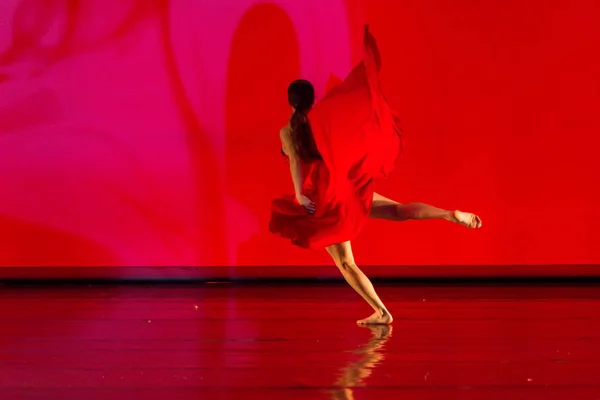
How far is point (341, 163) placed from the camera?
3.10 metres

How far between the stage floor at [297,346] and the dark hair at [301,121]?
2.53ft

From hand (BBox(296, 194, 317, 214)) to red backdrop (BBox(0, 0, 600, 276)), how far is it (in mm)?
1892

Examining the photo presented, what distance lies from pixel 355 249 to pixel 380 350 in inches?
91.1

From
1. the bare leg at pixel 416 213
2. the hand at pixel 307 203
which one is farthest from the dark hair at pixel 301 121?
the bare leg at pixel 416 213

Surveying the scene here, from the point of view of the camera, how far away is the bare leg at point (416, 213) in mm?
2957

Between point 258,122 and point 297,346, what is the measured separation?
2356 mm

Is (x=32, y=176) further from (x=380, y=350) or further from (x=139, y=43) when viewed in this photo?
(x=380, y=350)

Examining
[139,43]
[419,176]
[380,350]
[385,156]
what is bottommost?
[380,350]

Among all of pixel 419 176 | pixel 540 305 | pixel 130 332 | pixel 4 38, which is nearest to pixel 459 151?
pixel 419 176

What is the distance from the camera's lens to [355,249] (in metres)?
5.07

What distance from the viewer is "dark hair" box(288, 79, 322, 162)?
3.11 m

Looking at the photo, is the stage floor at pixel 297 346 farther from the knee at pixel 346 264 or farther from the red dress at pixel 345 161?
the red dress at pixel 345 161

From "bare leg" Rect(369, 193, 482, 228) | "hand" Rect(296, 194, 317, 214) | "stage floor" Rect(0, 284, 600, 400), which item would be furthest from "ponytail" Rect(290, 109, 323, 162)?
"stage floor" Rect(0, 284, 600, 400)

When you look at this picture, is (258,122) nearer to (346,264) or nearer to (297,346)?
(346,264)
